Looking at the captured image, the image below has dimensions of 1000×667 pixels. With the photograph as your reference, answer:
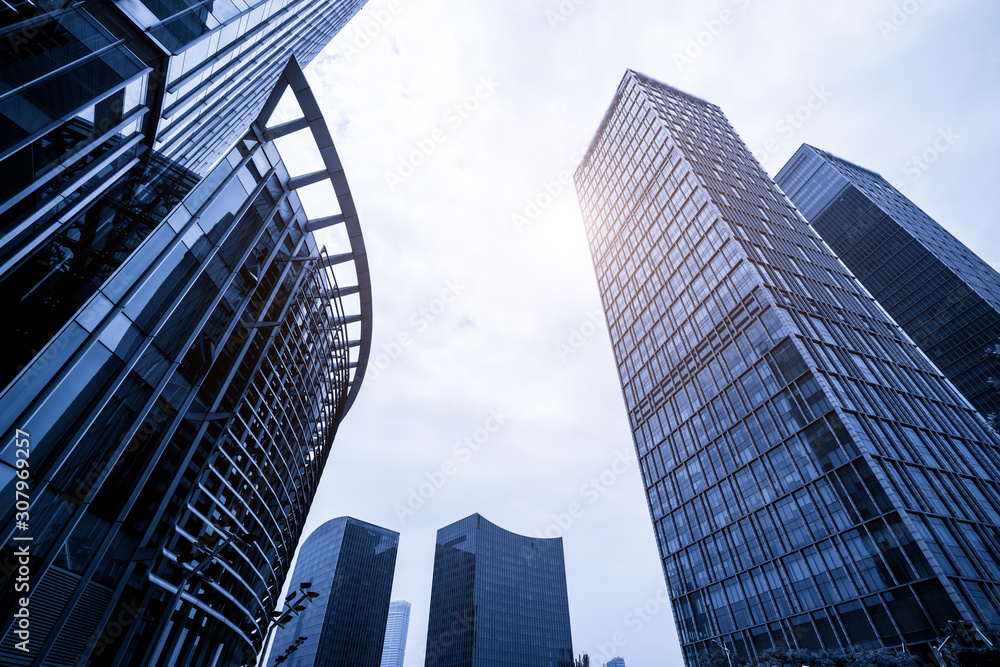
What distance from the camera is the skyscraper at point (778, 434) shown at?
38.2 meters

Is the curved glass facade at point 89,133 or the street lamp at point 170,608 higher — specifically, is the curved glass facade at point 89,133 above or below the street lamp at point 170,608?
above

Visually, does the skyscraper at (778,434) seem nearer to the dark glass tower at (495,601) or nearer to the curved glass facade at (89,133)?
the curved glass facade at (89,133)

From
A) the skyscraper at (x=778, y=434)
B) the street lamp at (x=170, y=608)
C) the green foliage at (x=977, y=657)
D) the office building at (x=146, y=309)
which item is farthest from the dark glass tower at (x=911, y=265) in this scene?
the street lamp at (x=170, y=608)

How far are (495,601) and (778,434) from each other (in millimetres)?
109222

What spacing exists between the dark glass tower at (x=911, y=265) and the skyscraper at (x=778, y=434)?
52.0m

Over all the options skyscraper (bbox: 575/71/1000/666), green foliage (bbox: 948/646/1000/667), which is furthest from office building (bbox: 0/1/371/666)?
skyscraper (bbox: 575/71/1000/666)

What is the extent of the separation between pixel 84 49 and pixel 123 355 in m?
7.53

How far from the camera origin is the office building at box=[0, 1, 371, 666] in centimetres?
1027

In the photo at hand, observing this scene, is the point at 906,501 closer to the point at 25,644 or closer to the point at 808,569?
the point at 808,569

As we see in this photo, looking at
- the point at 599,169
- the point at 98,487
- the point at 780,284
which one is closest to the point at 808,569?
the point at 780,284

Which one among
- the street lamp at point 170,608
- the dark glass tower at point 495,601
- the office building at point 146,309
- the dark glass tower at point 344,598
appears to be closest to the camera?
the office building at point 146,309

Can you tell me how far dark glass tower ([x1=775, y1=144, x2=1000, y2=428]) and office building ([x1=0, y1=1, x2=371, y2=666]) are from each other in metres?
119

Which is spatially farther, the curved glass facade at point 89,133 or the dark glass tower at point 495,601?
the dark glass tower at point 495,601

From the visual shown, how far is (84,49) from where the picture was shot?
409 inches
